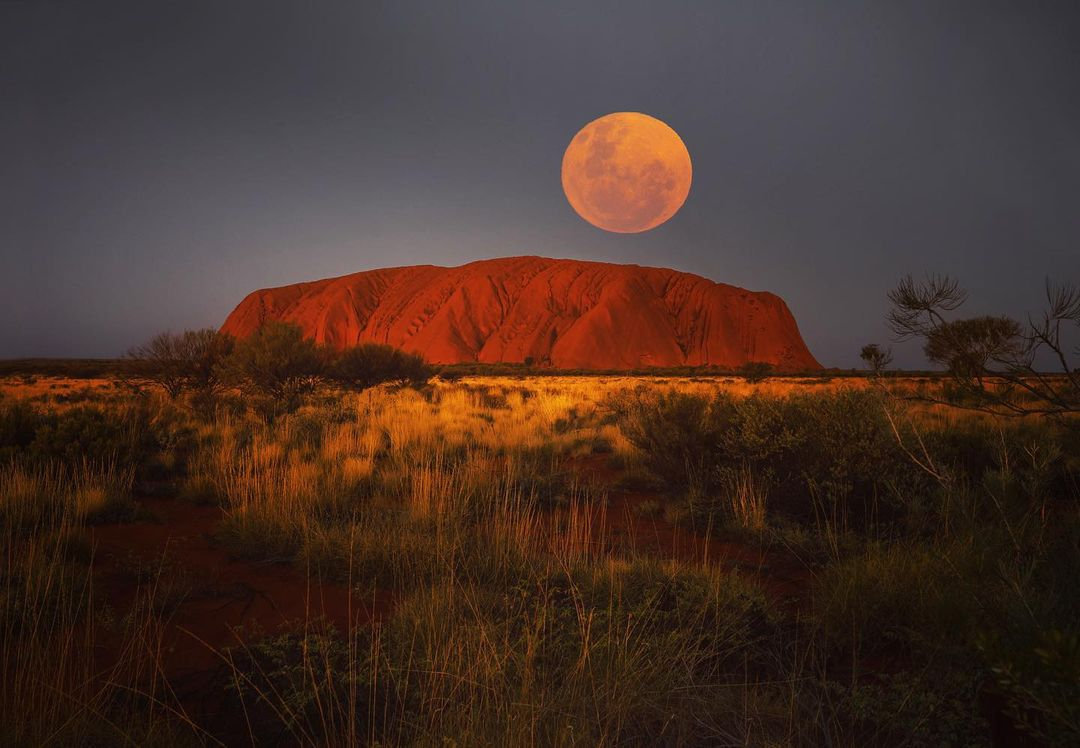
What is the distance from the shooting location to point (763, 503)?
4.84 meters

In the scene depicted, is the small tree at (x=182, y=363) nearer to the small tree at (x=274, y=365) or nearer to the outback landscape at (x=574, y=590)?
the small tree at (x=274, y=365)

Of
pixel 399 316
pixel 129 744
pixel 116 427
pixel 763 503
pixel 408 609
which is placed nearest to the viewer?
pixel 129 744

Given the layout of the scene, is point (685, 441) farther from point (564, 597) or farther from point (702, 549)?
point (564, 597)

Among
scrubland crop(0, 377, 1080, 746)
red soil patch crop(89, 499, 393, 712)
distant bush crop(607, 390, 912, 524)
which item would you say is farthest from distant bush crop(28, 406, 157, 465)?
distant bush crop(607, 390, 912, 524)

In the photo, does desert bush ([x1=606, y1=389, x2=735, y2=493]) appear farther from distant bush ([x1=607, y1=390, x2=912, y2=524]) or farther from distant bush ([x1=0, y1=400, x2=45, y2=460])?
distant bush ([x1=0, y1=400, x2=45, y2=460])

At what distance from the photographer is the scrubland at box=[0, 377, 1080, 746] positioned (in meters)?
1.83

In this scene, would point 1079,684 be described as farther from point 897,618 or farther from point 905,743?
point 897,618

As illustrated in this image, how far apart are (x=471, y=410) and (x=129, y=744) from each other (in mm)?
11876

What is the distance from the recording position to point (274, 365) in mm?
14586

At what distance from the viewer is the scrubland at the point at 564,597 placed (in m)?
1.83

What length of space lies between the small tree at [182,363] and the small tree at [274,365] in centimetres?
119

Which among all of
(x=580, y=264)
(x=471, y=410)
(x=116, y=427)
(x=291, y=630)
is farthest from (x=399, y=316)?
(x=291, y=630)

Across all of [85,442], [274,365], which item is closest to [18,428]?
[85,442]

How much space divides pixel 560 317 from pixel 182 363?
63.3m
